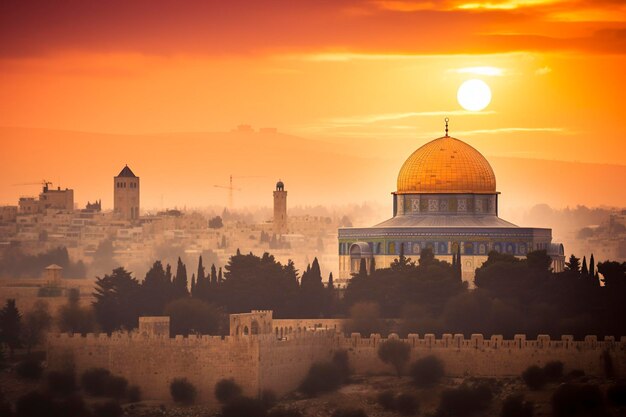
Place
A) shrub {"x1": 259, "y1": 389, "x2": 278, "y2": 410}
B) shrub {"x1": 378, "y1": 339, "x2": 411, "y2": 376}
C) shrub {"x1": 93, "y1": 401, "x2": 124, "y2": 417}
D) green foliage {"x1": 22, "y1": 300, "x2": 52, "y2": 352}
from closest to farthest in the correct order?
shrub {"x1": 259, "y1": 389, "x2": 278, "y2": 410}, shrub {"x1": 93, "y1": 401, "x2": 124, "y2": 417}, shrub {"x1": 378, "y1": 339, "x2": 411, "y2": 376}, green foliage {"x1": 22, "y1": 300, "x2": 52, "y2": 352}

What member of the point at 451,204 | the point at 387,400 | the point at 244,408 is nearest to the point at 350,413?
the point at 387,400

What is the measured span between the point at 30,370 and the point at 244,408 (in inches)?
357

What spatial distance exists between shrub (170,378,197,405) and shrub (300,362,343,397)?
10.5 ft

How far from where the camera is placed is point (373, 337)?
252 ft

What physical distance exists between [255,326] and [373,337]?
11.9 ft

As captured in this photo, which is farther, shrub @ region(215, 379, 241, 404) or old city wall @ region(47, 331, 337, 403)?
old city wall @ region(47, 331, 337, 403)

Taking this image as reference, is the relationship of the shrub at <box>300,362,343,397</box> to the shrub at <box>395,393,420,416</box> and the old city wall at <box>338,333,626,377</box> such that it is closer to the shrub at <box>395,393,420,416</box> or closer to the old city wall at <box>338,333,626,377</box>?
the old city wall at <box>338,333,626,377</box>

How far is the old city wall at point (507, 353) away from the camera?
7362cm

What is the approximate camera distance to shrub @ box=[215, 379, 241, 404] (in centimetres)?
7388

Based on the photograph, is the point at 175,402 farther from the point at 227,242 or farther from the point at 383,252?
A: the point at 227,242

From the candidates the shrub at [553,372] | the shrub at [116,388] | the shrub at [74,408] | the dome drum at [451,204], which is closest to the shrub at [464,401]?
the shrub at [553,372]

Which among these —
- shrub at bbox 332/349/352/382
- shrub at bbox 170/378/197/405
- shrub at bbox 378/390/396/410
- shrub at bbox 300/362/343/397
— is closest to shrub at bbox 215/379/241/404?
shrub at bbox 170/378/197/405

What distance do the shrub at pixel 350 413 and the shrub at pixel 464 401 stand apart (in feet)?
7.38

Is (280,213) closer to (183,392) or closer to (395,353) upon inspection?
(395,353)
